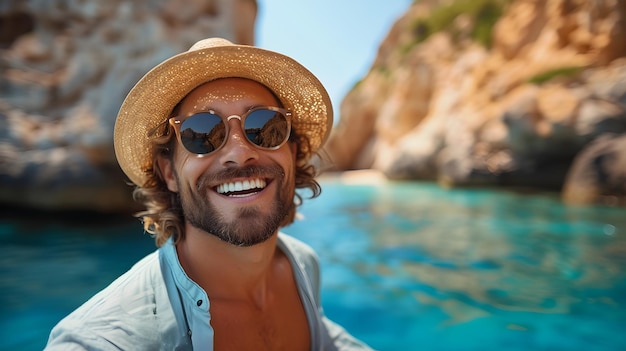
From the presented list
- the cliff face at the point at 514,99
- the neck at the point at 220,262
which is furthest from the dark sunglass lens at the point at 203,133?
the cliff face at the point at 514,99

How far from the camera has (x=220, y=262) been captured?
5.13 ft

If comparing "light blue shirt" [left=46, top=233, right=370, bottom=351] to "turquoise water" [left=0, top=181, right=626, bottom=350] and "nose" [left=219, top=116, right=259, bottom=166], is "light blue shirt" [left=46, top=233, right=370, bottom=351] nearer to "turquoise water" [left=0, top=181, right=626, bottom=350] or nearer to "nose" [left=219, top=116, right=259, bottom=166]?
"nose" [left=219, top=116, right=259, bottom=166]

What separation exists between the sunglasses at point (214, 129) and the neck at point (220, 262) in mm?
370

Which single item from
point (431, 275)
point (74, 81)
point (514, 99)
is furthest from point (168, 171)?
point (514, 99)

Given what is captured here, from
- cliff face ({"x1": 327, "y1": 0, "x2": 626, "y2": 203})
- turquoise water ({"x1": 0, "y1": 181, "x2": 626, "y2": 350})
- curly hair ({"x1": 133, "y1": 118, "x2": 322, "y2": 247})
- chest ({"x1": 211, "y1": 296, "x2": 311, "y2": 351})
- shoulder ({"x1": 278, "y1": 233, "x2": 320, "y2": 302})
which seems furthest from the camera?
cliff face ({"x1": 327, "y1": 0, "x2": 626, "y2": 203})

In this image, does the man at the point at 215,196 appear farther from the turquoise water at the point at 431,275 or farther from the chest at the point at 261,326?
the turquoise water at the point at 431,275

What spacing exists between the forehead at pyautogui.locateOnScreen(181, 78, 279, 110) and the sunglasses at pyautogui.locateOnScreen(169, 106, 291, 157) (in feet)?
0.23

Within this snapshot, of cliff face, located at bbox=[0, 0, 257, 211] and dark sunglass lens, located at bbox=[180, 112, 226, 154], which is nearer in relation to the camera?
dark sunglass lens, located at bbox=[180, 112, 226, 154]

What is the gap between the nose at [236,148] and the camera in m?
1.46

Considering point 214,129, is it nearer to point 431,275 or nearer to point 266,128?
point 266,128

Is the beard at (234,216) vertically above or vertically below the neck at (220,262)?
above

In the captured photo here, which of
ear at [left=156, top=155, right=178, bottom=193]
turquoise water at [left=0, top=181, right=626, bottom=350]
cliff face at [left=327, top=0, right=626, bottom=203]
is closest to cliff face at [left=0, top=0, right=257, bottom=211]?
turquoise water at [left=0, top=181, right=626, bottom=350]

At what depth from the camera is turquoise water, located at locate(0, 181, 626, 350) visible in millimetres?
Result: 2850

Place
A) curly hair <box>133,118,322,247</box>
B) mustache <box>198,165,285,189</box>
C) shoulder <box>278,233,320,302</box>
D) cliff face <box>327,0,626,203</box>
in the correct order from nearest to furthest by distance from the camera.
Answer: mustache <box>198,165,285,189</box> < curly hair <box>133,118,322,247</box> < shoulder <box>278,233,320,302</box> < cliff face <box>327,0,626,203</box>
